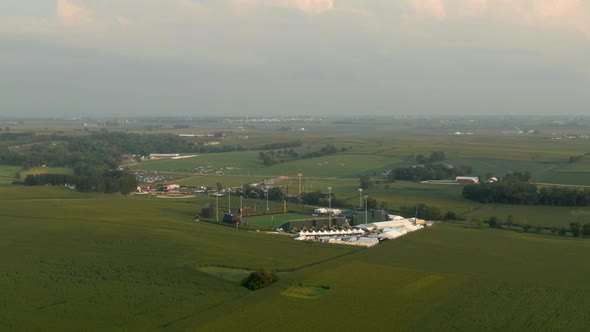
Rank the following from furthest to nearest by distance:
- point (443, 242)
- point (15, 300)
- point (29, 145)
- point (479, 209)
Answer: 1. point (29, 145)
2. point (479, 209)
3. point (443, 242)
4. point (15, 300)

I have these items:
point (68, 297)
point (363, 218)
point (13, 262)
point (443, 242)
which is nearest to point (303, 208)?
point (363, 218)

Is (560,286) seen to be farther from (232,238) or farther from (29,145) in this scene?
(29,145)

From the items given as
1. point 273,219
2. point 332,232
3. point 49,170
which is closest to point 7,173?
point 49,170

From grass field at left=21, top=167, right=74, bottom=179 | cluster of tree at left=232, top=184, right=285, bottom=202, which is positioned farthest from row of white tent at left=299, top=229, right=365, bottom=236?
grass field at left=21, top=167, right=74, bottom=179

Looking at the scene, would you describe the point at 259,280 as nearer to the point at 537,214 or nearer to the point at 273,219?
the point at 273,219

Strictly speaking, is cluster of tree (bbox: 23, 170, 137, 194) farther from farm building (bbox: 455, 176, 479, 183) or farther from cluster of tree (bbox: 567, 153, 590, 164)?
cluster of tree (bbox: 567, 153, 590, 164)

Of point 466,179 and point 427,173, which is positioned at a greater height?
point 427,173
